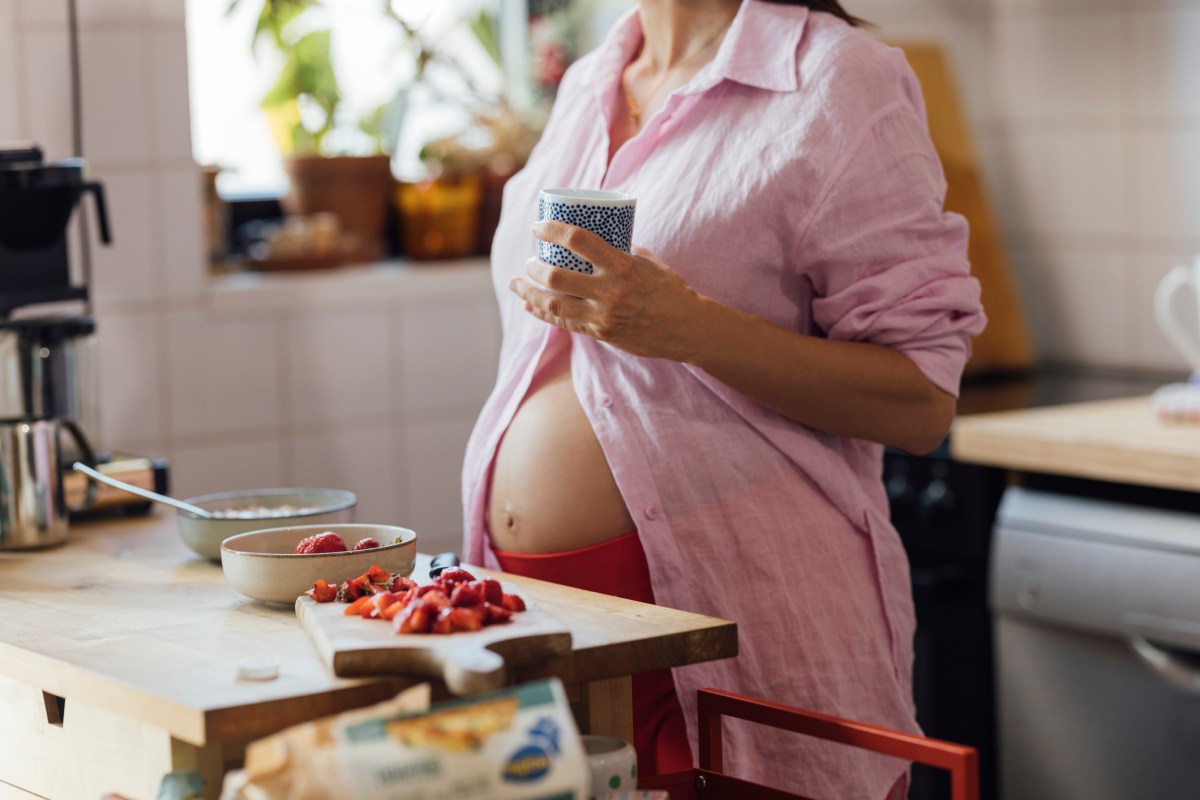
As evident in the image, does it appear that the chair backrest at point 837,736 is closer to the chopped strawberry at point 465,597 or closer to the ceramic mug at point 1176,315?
the chopped strawberry at point 465,597

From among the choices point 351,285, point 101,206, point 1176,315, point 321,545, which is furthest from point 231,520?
point 1176,315

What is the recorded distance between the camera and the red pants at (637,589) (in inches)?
53.6

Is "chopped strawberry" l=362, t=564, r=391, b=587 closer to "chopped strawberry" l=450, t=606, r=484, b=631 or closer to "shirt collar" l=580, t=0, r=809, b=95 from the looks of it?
"chopped strawberry" l=450, t=606, r=484, b=631

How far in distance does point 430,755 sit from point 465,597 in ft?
0.68

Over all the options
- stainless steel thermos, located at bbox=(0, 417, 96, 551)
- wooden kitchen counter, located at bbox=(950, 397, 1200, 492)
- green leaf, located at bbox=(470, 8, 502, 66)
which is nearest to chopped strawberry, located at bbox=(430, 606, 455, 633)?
stainless steel thermos, located at bbox=(0, 417, 96, 551)

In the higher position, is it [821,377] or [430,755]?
[821,377]

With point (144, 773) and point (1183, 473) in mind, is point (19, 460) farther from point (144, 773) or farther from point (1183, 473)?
point (1183, 473)

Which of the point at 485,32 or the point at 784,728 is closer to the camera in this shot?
the point at 784,728

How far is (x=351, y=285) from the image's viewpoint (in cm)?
271

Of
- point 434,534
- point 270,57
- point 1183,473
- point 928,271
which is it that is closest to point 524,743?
point 928,271

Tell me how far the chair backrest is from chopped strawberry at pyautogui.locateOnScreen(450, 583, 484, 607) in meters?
0.21

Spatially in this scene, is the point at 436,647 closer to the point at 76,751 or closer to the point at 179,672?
the point at 179,672

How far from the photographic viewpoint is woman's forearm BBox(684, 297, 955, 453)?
4.30 ft

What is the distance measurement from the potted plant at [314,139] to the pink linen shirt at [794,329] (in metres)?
1.45
